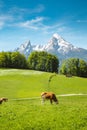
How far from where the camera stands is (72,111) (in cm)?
2267

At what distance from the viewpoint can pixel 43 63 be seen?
167000mm

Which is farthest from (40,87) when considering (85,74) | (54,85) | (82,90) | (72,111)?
(85,74)

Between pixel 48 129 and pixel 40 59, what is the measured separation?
150 meters

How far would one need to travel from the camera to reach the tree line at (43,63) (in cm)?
15656

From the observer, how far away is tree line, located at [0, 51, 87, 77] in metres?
157

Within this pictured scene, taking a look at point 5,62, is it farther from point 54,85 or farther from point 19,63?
point 54,85

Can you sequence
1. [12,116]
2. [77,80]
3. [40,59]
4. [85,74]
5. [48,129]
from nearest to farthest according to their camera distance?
[48,129] → [12,116] → [77,80] → [85,74] → [40,59]

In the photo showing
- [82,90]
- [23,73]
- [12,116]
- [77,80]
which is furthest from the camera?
[23,73]

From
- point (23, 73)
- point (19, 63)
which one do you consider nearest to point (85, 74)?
point (19, 63)

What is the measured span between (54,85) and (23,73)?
26599 mm

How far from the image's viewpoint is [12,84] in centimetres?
8719

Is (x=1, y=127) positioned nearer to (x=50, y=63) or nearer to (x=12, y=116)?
(x=12, y=116)

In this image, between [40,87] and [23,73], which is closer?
[40,87]

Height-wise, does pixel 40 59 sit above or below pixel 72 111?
above
